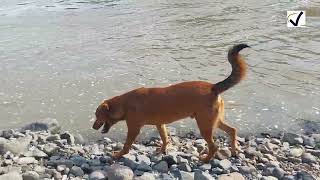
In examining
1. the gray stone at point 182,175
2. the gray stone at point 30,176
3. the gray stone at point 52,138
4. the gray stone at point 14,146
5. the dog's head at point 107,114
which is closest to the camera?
the gray stone at point 30,176

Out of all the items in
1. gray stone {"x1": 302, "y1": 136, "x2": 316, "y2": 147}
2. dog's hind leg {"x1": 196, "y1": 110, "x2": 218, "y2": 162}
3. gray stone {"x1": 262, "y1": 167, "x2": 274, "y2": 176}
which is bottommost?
gray stone {"x1": 302, "y1": 136, "x2": 316, "y2": 147}

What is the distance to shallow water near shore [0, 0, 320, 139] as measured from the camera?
9695 mm

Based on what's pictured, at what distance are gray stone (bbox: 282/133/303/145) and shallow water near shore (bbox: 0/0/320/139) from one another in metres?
0.57

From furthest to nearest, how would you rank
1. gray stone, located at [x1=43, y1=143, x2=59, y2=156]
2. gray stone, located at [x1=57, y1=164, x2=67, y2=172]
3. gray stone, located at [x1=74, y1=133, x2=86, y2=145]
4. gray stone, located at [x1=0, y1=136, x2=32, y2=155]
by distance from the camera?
gray stone, located at [x1=74, y1=133, x2=86, y2=145]
gray stone, located at [x1=43, y1=143, x2=59, y2=156]
gray stone, located at [x1=0, y1=136, x2=32, y2=155]
gray stone, located at [x1=57, y1=164, x2=67, y2=172]

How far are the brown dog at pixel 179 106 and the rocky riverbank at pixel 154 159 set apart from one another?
275 mm

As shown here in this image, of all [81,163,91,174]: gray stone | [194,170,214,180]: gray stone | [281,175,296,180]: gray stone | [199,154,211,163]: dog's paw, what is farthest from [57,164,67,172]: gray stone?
[281,175,296,180]: gray stone

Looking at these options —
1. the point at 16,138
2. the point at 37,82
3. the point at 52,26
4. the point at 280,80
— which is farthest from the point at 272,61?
the point at 52,26

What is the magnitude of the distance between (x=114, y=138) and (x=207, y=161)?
2.09 metres

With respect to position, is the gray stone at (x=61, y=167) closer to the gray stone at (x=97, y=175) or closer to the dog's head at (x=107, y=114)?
the gray stone at (x=97, y=175)

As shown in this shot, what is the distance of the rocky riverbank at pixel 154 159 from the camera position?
6.57 metres

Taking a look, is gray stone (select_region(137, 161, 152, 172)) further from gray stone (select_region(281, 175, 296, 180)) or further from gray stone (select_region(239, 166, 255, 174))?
gray stone (select_region(281, 175, 296, 180))

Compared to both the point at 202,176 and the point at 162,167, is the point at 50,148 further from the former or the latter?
the point at 202,176

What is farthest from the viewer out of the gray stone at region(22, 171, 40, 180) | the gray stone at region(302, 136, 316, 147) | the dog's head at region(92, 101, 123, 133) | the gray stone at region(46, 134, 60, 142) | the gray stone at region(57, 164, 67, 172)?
the gray stone at region(46, 134, 60, 142)

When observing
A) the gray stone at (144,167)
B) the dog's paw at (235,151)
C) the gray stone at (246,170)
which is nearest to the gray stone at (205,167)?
the gray stone at (246,170)
